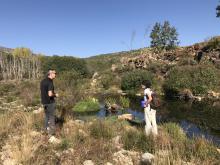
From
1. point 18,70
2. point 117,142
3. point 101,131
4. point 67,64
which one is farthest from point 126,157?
point 18,70

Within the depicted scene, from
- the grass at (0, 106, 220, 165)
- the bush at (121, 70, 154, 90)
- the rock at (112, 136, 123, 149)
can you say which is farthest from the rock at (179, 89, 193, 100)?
the rock at (112, 136, 123, 149)

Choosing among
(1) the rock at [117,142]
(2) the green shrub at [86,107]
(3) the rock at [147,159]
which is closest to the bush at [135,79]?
(2) the green shrub at [86,107]

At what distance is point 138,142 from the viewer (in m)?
7.87

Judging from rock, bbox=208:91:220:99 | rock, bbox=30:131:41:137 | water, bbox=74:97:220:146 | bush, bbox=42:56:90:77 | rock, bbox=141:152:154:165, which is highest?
bush, bbox=42:56:90:77

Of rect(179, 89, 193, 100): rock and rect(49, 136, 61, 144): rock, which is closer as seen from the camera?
rect(49, 136, 61, 144): rock

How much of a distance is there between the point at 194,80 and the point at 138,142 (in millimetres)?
15070

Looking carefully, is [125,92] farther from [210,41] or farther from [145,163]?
[145,163]

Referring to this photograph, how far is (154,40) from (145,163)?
→ 1465 inches

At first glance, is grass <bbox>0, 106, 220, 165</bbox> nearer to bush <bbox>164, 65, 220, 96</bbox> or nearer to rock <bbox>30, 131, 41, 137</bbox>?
rock <bbox>30, 131, 41, 137</bbox>

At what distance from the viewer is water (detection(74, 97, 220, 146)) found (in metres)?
11.7

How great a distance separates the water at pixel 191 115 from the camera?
11.7 meters

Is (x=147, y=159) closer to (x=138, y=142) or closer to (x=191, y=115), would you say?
(x=138, y=142)

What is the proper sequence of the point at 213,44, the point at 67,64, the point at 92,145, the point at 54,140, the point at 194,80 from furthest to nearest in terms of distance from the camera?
the point at 67,64, the point at 213,44, the point at 194,80, the point at 54,140, the point at 92,145

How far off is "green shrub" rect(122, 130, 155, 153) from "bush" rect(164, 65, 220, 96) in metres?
14.1
